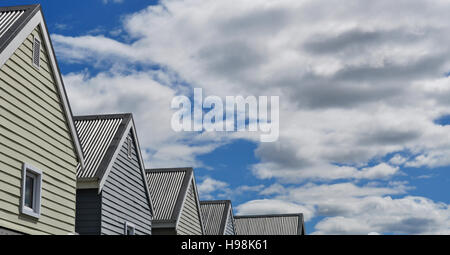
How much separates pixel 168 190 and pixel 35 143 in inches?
632

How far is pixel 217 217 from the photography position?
43375 mm

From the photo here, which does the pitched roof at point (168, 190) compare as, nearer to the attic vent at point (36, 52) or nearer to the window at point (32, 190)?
the window at point (32, 190)

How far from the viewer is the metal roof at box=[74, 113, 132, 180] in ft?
76.2

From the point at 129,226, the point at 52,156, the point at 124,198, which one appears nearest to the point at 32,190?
the point at 52,156

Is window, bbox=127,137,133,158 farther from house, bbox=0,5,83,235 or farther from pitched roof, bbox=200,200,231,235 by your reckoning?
pitched roof, bbox=200,200,231,235

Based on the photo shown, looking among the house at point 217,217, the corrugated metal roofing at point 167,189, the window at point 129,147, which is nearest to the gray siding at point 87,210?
the window at point 129,147

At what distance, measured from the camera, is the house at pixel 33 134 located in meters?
16.4

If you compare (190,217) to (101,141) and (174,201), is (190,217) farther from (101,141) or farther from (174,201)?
(101,141)

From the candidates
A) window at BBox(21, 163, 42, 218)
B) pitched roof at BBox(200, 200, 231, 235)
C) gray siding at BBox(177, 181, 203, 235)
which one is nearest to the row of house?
window at BBox(21, 163, 42, 218)

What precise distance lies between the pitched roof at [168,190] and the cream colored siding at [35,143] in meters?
11.4

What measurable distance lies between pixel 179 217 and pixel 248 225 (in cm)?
2845

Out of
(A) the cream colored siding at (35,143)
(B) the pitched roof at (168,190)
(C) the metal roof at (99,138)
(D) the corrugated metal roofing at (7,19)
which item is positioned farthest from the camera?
(B) the pitched roof at (168,190)
